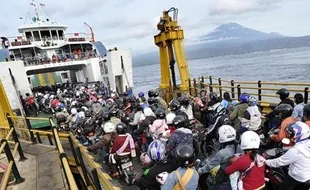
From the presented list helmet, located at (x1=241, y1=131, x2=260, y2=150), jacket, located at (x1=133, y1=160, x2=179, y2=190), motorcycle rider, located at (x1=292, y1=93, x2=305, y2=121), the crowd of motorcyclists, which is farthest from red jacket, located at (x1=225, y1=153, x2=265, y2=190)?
motorcycle rider, located at (x1=292, y1=93, x2=305, y2=121)

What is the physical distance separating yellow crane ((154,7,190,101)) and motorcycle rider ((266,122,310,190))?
28.5 feet

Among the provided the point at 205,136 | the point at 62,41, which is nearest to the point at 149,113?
the point at 205,136

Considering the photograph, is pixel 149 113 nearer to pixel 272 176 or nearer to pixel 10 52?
pixel 272 176

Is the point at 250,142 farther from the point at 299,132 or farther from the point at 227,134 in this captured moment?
the point at 299,132

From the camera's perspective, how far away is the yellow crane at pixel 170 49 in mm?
11277

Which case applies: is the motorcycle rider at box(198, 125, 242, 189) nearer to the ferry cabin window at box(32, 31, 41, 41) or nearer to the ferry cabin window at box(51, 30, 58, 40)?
the ferry cabin window at box(51, 30, 58, 40)

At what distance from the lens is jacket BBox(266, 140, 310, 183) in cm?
287

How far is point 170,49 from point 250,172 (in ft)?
31.9

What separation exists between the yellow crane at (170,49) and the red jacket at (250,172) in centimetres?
879

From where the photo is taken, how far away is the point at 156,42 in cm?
1242

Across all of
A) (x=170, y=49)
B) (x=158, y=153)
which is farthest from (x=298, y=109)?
(x=170, y=49)

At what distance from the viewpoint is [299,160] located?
2.90 meters

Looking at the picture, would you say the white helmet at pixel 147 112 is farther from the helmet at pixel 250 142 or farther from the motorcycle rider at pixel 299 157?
the motorcycle rider at pixel 299 157

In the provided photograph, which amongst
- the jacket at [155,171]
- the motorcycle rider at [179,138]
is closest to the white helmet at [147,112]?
the motorcycle rider at [179,138]
